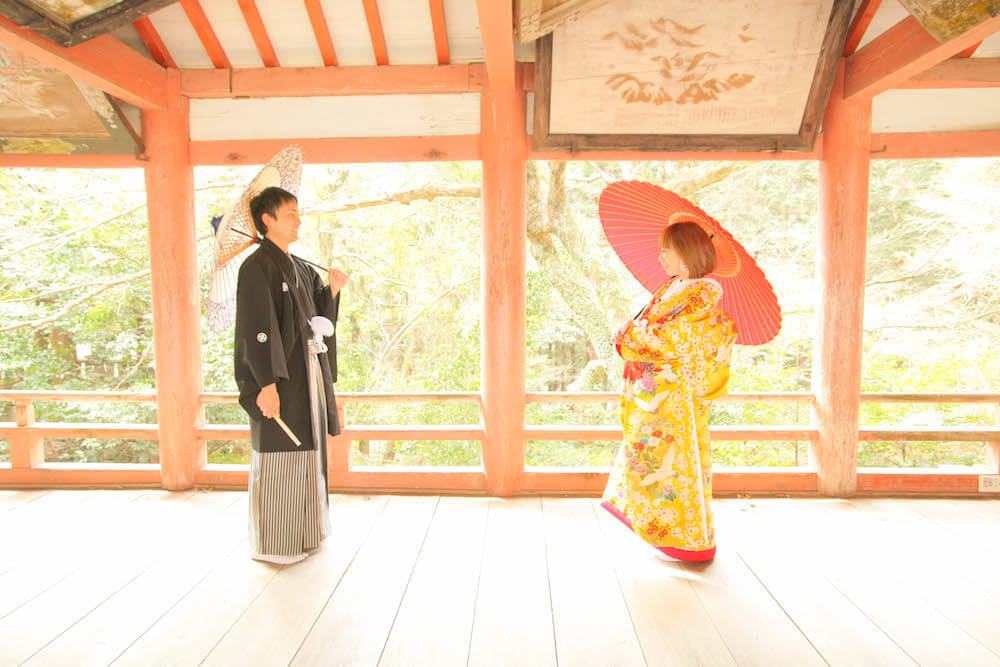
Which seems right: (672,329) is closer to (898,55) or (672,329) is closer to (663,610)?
(663,610)

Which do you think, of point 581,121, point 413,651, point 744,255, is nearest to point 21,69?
point 581,121

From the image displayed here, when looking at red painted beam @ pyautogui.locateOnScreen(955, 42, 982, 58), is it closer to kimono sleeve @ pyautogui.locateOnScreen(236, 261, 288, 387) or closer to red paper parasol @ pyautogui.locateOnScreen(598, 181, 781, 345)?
red paper parasol @ pyautogui.locateOnScreen(598, 181, 781, 345)

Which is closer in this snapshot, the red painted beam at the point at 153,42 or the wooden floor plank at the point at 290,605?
the wooden floor plank at the point at 290,605

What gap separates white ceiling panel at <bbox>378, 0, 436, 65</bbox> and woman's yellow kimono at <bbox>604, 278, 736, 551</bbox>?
210 centimetres

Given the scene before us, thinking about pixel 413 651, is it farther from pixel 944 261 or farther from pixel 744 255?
pixel 944 261

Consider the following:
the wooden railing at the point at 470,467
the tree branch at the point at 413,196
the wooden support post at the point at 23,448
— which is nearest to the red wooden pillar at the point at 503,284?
the wooden railing at the point at 470,467

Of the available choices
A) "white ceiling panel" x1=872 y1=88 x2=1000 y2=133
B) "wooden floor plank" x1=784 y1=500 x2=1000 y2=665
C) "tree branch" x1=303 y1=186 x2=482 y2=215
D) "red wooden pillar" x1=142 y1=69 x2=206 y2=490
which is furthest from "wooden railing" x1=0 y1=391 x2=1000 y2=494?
"tree branch" x1=303 y1=186 x2=482 y2=215

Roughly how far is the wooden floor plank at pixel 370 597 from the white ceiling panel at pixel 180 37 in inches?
120

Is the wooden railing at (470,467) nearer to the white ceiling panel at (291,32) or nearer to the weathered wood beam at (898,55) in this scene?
the weathered wood beam at (898,55)

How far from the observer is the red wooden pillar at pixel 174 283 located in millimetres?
3631

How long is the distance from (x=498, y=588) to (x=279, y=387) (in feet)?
4.57

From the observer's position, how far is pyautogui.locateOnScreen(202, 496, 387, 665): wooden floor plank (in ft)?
6.68

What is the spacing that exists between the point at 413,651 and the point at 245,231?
197 centimetres

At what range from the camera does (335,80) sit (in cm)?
354
